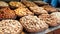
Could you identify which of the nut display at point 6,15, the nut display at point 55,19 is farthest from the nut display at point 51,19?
the nut display at point 6,15

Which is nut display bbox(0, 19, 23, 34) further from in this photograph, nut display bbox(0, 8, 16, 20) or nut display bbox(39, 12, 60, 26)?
nut display bbox(39, 12, 60, 26)

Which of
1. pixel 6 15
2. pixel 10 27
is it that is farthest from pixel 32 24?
pixel 6 15

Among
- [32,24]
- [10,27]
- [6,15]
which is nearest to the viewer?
[10,27]

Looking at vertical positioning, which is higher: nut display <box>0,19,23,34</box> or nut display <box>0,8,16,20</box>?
nut display <box>0,8,16,20</box>

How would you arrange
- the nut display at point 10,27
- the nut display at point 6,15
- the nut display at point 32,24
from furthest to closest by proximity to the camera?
the nut display at point 6,15 < the nut display at point 32,24 < the nut display at point 10,27

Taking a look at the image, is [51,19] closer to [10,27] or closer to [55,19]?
[55,19]

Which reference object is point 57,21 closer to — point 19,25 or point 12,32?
point 19,25

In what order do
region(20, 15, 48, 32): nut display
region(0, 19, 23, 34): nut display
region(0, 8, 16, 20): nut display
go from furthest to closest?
region(0, 8, 16, 20): nut display, region(20, 15, 48, 32): nut display, region(0, 19, 23, 34): nut display

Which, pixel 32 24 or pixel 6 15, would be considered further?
pixel 6 15

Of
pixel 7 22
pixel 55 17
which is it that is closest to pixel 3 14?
pixel 7 22

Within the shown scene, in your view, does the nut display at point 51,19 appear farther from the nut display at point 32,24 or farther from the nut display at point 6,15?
the nut display at point 6,15

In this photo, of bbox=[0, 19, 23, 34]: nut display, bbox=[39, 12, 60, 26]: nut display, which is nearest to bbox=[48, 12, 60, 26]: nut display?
bbox=[39, 12, 60, 26]: nut display

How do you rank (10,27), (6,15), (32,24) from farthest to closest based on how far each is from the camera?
1. (6,15)
2. (32,24)
3. (10,27)
